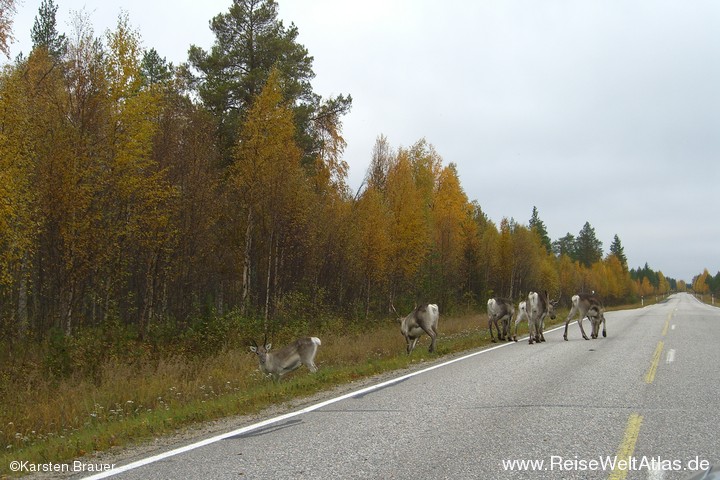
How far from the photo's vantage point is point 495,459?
5.27 m

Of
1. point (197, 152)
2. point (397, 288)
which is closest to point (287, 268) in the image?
point (197, 152)

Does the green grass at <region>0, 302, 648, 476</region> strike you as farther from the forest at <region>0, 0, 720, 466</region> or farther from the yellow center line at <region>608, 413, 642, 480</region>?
the yellow center line at <region>608, 413, 642, 480</region>

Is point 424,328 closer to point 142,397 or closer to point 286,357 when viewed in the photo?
point 286,357

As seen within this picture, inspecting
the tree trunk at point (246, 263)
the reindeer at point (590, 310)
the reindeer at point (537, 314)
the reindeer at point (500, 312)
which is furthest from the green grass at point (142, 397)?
the reindeer at point (590, 310)

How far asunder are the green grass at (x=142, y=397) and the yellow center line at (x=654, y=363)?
522cm

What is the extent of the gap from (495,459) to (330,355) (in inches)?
404

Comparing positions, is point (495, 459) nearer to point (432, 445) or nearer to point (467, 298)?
point (432, 445)

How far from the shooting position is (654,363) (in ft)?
37.8

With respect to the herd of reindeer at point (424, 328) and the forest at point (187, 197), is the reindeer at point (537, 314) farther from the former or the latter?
the forest at point (187, 197)

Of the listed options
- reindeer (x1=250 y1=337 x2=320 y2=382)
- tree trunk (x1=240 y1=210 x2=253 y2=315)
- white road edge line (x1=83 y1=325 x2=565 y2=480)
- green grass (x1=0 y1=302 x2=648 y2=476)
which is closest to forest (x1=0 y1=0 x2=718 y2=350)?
tree trunk (x1=240 y1=210 x2=253 y2=315)

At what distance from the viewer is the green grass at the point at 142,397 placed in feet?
23.5

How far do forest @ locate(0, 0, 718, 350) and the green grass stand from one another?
10.3ft

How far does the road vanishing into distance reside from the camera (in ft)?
16.5

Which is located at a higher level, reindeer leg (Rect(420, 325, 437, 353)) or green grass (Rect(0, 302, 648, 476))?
reindeer leg (Rect(420, 325, 437, 353))
